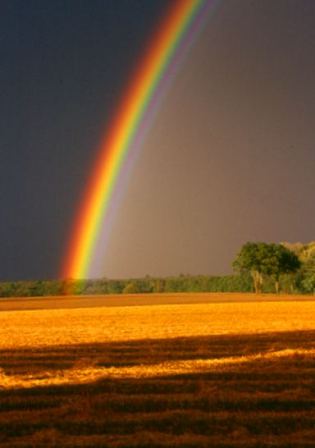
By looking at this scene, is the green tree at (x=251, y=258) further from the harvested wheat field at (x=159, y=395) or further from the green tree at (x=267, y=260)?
the harvested wheat field at (x=159, y=395)

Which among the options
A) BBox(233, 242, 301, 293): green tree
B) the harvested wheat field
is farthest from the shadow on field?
BBox(233, 242, 301, 293): green tree

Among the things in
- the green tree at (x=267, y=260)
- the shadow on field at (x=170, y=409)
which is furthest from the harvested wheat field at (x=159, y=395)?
the green tree at (x=267, y=260)

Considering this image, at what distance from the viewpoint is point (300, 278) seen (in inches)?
6491

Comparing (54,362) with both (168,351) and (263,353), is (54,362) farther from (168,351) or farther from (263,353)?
(263,353)

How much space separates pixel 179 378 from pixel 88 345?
11960 mm

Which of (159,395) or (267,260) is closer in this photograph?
(159,395)

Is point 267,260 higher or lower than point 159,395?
higher

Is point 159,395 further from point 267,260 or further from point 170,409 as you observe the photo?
point 267,260

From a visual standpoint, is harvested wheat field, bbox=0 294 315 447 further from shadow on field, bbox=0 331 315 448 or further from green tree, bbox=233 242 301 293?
green tree, bbox=233 242 301 293

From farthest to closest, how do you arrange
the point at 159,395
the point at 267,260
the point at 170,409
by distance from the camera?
the point at 267,260
the point at 159,395
the point at 170,409

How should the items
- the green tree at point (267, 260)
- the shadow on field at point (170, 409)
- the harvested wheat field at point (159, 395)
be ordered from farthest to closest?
the green tree at point (267, 260), the harvested wheat field at point (159, 395), the shadow on field at point (170, 409)

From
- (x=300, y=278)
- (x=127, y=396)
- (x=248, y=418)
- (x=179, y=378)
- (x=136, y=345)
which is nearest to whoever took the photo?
(x=248, y=418)

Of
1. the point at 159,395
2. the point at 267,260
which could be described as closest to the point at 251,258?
the point at 267,260

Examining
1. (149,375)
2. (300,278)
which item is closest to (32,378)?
(149,375)
